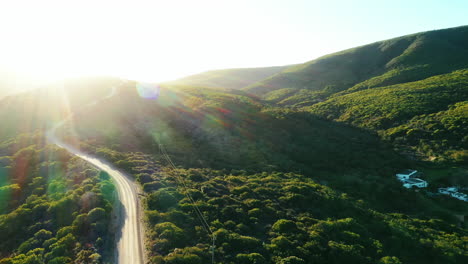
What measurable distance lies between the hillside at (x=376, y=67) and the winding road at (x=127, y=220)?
7100 centimetres

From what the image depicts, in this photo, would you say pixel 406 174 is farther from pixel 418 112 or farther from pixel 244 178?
pixel 418 112

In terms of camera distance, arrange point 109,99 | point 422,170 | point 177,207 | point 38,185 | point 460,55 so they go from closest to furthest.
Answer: point 177,207
point 38,185
point 422,170
point 109,99
point 460,55

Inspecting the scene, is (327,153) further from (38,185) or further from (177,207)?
(38,185)

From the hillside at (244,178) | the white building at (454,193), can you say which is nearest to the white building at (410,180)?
the hillside at (244,178)

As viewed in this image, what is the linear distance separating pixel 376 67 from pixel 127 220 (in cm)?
12991

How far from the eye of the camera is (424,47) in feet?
361

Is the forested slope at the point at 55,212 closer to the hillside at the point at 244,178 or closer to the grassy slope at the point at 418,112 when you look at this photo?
the hillside at the point at 244,178

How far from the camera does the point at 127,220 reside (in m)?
21.9

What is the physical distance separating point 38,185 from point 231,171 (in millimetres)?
25352

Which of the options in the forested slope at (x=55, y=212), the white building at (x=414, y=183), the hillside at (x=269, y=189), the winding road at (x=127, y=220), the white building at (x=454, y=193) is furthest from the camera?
the white building at (x=414, y=183)

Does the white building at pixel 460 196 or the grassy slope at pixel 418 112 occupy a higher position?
the grassy slope at pixel 418 112

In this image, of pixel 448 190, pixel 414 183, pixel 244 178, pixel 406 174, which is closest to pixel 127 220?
pixel 244 178

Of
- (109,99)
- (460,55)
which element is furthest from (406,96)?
(109,99)

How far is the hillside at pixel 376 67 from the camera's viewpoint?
296 ft
